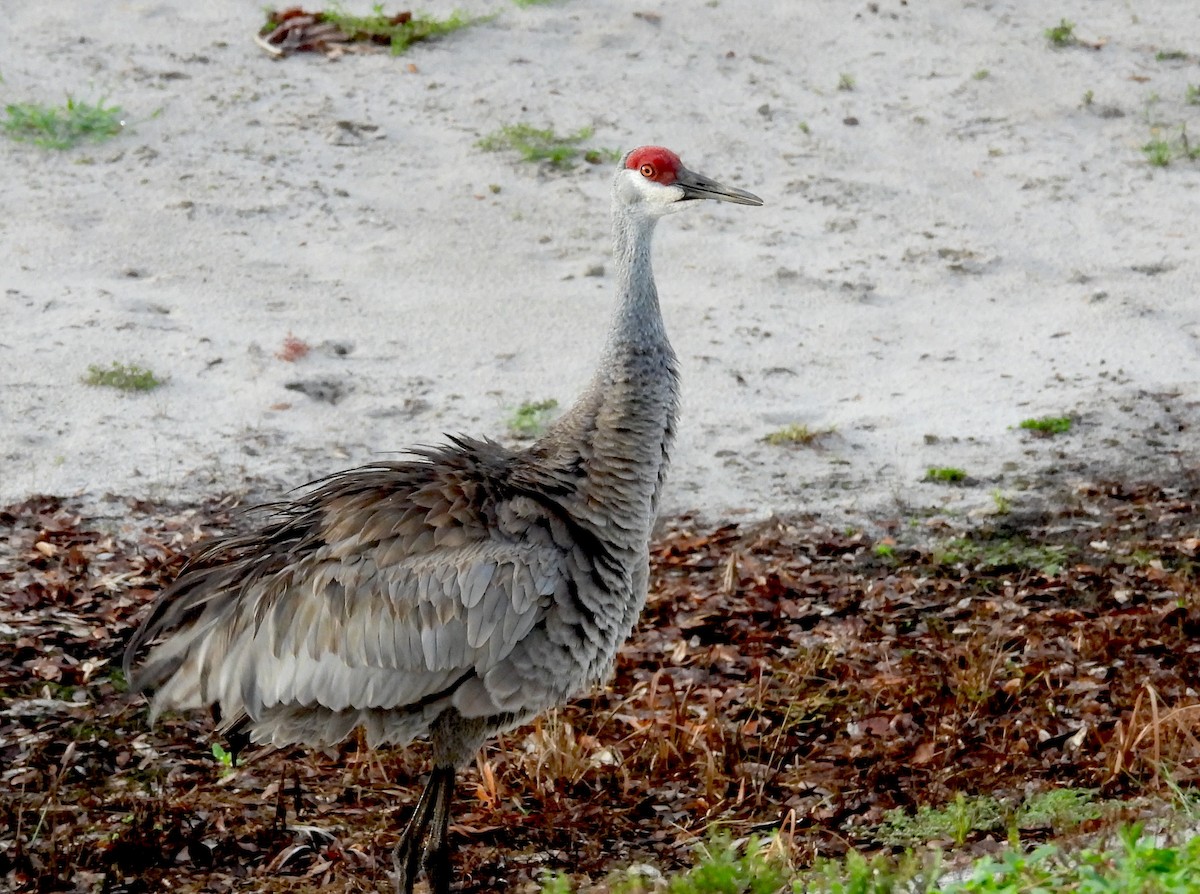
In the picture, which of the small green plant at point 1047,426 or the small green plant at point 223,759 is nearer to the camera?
the small green plant at point 223,759

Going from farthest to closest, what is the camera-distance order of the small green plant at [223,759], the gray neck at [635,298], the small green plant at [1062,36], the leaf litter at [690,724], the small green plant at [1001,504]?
the small green plant at [1062,36] → the small green plant at [1001,504] → the small green plant at [223,759] → the leaf litter at [690,724] → the gray neck at [635,298]

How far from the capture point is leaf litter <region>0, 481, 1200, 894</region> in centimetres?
529

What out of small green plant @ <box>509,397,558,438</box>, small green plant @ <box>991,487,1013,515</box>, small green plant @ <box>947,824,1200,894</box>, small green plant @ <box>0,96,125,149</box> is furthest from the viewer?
small green plant @ <box>0,96,125,149</box>

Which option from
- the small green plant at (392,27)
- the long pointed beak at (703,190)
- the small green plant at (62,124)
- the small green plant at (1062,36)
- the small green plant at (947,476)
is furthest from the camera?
the small green plant at (1062,36)

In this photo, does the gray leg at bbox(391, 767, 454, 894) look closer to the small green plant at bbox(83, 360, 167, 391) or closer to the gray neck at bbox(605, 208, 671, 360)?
the gray neck at bbox(605, 208, 671, 360)

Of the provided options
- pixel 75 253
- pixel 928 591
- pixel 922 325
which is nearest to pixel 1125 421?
pixel 922 325

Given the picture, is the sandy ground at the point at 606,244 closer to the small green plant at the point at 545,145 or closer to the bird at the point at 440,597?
the small green plant at the point at 545,145

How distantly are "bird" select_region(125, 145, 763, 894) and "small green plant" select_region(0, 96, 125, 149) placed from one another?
5719 mm

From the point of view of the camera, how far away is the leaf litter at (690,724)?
529 centimetres

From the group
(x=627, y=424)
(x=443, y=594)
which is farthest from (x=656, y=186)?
(x=443, y=594)

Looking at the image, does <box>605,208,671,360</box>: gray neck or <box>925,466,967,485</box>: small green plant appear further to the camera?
<box>925,466,967,485</box>: small green plant

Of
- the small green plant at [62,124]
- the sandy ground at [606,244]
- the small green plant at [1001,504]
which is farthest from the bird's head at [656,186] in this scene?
the small green plant at [62,124]

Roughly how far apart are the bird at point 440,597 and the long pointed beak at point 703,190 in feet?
1.60

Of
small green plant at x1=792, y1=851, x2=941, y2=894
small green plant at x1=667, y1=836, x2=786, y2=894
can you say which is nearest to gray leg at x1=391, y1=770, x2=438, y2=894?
small green plant at x1=667, y1=836, x2=786, y2=894
